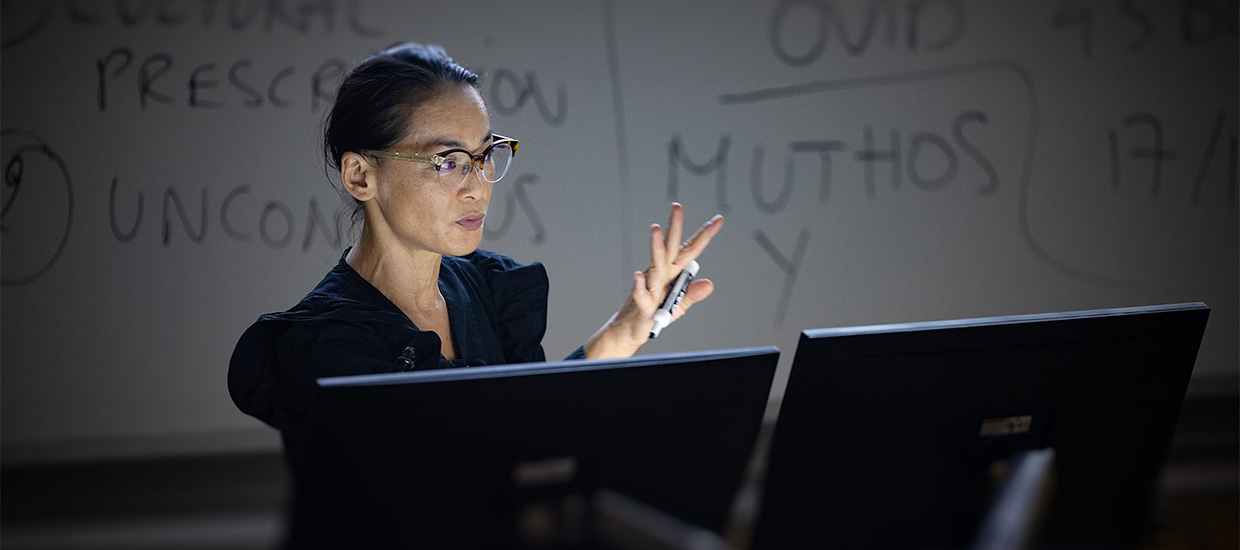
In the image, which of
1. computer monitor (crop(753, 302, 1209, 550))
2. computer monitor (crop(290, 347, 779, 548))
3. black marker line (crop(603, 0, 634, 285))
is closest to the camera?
computer monitor (crop(290, 347, 779, 548))

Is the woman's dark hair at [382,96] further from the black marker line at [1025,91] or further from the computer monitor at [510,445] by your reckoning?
the black marker line at [1025,91]

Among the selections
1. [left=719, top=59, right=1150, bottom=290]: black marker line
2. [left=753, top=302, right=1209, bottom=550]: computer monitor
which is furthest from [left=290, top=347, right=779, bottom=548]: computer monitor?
[left=719, top=59, right=1150, bottom=290]: black marker line

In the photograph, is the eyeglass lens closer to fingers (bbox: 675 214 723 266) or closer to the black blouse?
the black blouse

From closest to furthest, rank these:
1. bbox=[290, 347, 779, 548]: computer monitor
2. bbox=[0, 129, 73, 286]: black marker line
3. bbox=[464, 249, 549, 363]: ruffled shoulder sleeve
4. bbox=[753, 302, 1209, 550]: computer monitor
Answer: bbox=[290, 347, 779, 548]: computer monitor
bbox=[753, 302, 1209, 550]: computer monitor
bbox=[464, 249, 549, 363]: ruffled shoulder sleeve
bbox=[0, 129, 73, 286]: black marker line

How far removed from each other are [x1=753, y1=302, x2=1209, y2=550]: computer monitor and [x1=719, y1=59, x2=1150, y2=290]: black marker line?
1621 mm

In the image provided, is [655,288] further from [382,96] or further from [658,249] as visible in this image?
[382,96]

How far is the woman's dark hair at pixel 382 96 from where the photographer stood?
54.2 inches

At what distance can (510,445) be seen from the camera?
34.4 inches

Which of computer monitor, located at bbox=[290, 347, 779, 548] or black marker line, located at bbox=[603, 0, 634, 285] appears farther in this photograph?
black marker line, located at bbox=[603, 0, 634, 285]

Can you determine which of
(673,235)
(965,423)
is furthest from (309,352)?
(965,423)

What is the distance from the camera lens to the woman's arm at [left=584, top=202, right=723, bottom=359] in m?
1.37

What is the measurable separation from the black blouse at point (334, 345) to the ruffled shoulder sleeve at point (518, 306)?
44mm

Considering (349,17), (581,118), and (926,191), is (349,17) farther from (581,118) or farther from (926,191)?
(926,191)

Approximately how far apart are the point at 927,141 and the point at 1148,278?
72 centimetres
